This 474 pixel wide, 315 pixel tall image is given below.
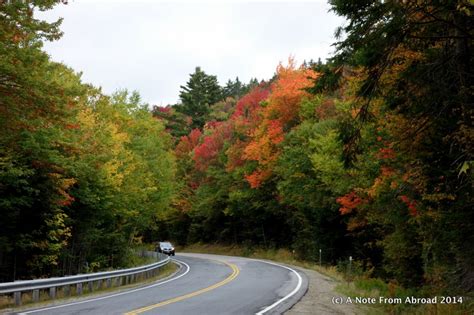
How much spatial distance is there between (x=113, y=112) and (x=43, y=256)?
61.1ft

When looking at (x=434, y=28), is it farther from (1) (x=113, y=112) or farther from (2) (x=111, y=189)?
(1) (x=113, y=112)

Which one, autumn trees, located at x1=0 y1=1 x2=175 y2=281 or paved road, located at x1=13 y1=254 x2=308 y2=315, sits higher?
autumn trees, located at x1=0 y1=1 x2=175 y2=281

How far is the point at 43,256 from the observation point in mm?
19156

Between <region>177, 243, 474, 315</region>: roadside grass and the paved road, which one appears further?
the paved road

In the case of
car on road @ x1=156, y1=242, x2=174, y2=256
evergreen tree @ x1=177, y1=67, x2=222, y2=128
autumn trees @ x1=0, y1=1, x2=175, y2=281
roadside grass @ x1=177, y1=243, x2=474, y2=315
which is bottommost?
car on road @ x1=156, y1=242, x2=174, y2=256

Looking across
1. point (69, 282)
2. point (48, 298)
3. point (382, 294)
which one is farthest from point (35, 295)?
point (382, 294)

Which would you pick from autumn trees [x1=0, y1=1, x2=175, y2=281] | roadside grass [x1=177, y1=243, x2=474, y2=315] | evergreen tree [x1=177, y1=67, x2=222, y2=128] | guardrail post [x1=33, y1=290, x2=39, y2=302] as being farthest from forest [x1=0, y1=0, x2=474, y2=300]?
evergreen tree [x1=177, y1=67, x2=222, y2=128]

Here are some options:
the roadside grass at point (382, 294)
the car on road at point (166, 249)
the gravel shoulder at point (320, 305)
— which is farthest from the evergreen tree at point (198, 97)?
the gravel shoulder at point (320, 305)

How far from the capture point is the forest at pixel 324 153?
1107cm

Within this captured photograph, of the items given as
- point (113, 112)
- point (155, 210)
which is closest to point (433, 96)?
point (113, 112)

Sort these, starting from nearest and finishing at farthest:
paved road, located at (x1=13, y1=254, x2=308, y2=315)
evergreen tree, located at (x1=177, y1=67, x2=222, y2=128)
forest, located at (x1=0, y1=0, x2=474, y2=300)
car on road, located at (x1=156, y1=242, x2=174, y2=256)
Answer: forest, located at (x1=0, y1=0, x2=474, y2=300) → paved road, located at (x1=13, y1=254, x2=308, y2=315) → car on road, located at (x1=156, y1=242, x2=174, y2=256) → evergreen tree, located at (x1=177, y1=67, x2=222, y2=128)

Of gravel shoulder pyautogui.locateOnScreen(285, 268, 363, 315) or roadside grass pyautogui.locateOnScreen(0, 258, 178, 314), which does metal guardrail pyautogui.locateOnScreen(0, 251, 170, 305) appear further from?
gravel shoulder pyautogui.locateOnScreen(285, 268, 363, 315)

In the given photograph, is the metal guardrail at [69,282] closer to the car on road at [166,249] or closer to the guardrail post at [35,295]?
the guardrail post at [35,295]

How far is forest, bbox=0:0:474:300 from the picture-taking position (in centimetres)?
1107
